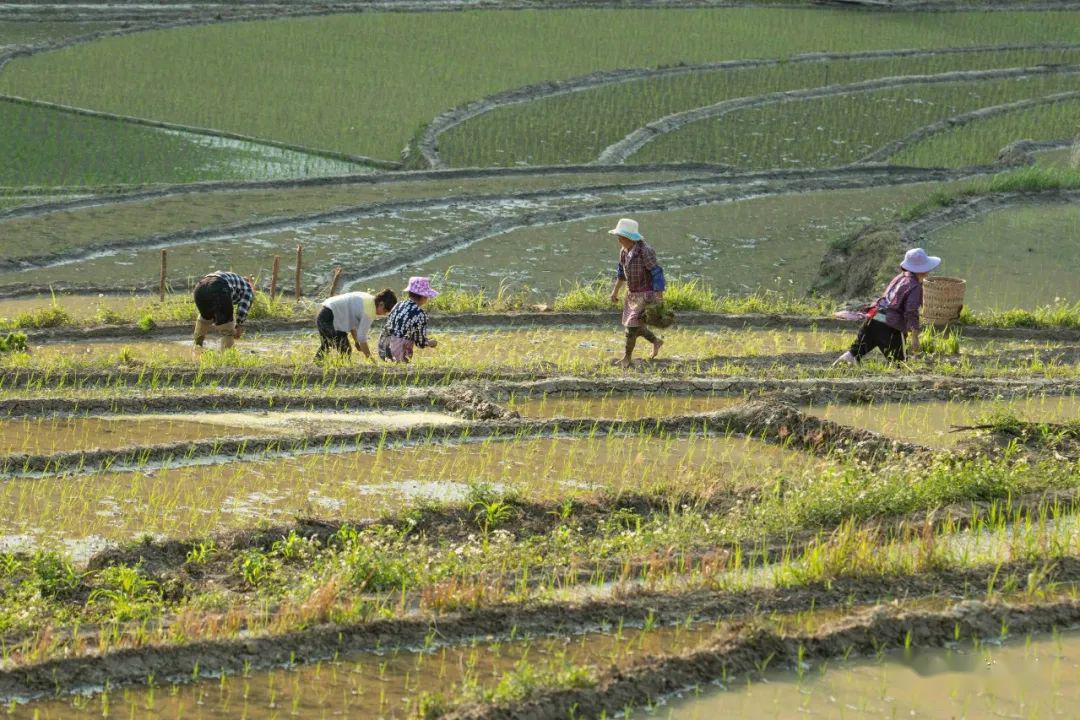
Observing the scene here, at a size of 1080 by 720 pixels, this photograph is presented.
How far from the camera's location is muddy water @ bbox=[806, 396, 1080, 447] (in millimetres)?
9070

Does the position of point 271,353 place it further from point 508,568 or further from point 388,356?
point 508,568

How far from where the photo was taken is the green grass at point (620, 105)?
2214cm

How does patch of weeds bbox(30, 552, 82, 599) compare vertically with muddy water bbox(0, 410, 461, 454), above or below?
above

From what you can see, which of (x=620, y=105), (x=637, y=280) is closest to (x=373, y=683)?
(x=637, y=280)

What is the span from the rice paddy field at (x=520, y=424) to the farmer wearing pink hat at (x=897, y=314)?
0.69 feet

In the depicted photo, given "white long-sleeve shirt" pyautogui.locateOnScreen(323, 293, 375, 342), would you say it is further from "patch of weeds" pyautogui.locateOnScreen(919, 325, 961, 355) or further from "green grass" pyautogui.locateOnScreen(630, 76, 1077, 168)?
"green grass" pyautogui.locateOnScreen(630, 76, 1077, 168)

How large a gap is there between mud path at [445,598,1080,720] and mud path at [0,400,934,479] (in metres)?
2.08

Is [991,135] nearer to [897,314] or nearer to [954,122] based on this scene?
[954,122]

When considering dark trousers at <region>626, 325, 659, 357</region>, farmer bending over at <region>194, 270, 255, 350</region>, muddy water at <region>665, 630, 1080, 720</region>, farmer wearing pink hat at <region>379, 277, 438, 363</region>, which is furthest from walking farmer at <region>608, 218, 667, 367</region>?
muddy water at <region>665, 630, 1080, 720</region>

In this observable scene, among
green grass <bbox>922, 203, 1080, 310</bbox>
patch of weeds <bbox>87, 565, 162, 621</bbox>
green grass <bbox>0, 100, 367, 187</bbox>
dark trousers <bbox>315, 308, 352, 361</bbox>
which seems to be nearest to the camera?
patch of weeds <bbox>87, 565, 162, 621</bbox>

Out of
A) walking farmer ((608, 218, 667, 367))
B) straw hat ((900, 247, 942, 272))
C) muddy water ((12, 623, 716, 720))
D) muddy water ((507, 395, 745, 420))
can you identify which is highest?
straw hat ((900, 247, 942, 272))

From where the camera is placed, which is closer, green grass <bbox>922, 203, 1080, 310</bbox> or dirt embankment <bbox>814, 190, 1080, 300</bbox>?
green grass <bbox>922, 203, 1080, 310</bbox>

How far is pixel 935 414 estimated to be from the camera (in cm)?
968

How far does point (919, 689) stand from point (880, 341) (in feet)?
18.6
